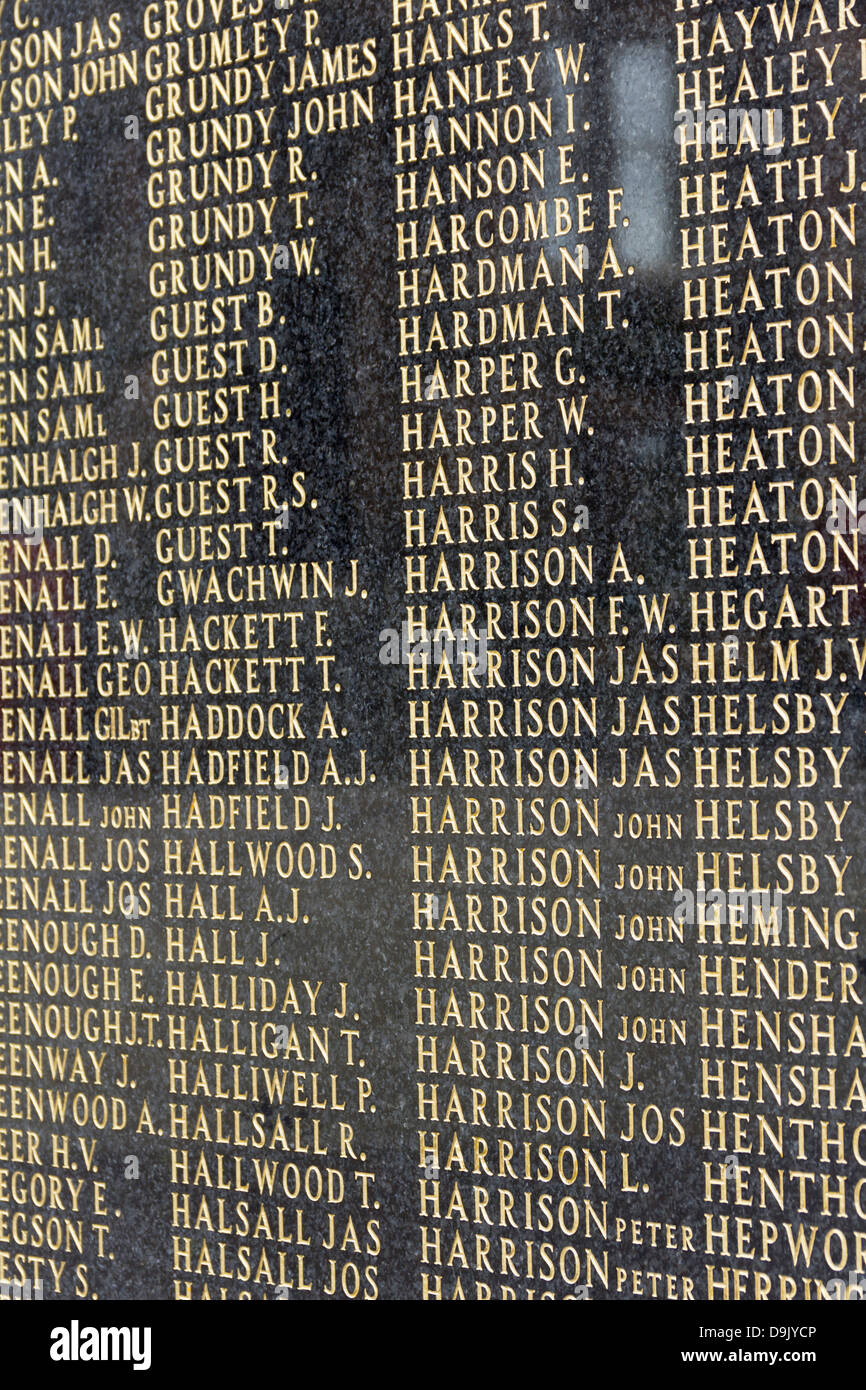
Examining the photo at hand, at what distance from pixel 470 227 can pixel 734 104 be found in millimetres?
576

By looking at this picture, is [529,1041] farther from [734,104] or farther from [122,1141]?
[734,104]

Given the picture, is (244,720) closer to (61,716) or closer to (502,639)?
(61,716)

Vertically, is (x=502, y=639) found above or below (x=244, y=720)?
above

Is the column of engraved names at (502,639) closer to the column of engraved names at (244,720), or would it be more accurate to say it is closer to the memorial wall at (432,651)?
the memorial wall at (432,651)

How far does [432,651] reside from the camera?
321 cm

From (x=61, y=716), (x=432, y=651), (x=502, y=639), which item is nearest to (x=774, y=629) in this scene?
(x=502, y=639)

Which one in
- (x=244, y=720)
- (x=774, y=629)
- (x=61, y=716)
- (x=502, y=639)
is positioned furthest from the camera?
(x=61, y=716)

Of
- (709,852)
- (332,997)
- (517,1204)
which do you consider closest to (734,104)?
(709,852)

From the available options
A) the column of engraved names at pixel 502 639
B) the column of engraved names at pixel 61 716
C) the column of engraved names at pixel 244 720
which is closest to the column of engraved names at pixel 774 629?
the column of engraved names at pixel 502 639

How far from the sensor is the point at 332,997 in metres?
3.34

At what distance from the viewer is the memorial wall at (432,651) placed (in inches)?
113

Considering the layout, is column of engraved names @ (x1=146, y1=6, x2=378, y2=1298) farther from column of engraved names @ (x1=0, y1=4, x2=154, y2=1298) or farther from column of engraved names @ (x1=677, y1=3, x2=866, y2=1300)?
column of engraved names @ (x1=677, y1=3, x2=866, y2=1300)

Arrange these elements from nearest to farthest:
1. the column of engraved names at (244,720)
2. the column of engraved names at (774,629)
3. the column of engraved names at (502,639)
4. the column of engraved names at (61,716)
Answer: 1. the column of engraved names at (774,629)
2. the column of engraved names at (502,639)
3. the column of engraved names at (244,720)
4. the column of engraved names at (61,716)

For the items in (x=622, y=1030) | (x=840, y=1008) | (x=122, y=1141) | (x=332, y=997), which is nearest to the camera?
(x=840, y=1008)
